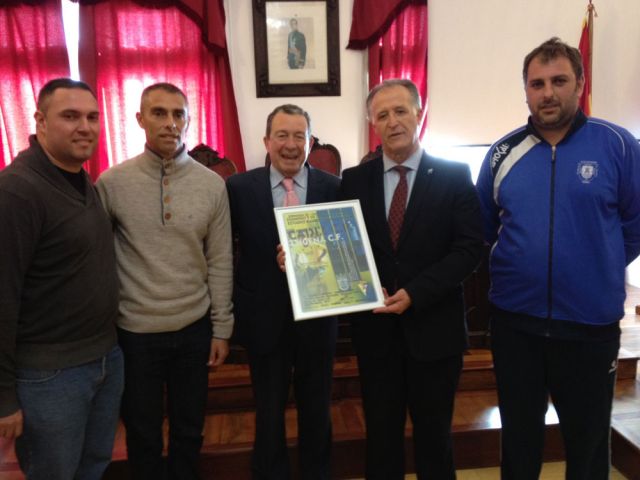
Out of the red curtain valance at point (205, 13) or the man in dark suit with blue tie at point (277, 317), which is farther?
the red curtain valance at point (205, 13)

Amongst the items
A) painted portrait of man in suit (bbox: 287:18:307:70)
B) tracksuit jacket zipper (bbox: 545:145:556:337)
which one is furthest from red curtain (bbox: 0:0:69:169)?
tracksuit jacket zipper (bbox: 545:145:556:337)

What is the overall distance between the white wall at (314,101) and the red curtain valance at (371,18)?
0.10 metres

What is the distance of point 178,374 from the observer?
165 centimetres

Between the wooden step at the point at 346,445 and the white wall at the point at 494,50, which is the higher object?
the white wall at the point at 494,50

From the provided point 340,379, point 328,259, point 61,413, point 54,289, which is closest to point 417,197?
point 328,259

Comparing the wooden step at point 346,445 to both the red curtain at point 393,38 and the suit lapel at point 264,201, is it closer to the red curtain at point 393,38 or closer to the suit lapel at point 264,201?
the suit lapel at point 264,201

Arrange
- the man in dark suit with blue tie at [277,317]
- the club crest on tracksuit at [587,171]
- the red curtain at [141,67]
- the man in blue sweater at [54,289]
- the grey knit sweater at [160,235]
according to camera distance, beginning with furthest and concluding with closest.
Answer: the red curtain at [141,67] < the man in dark suit with blue tie at [277,317] < the grey knit sweater at [160,235] < the club crest on tracksuit at [587,171] < the man in blue sweater at [54,289]

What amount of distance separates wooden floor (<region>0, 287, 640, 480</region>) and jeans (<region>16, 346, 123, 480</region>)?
76 centimetres

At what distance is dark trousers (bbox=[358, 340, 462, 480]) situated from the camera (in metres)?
1.54

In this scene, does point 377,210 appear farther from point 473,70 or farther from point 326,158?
point 473,70

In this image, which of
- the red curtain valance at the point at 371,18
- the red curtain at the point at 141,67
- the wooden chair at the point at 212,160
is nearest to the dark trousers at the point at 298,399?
the wooden chair at the point at 212,160

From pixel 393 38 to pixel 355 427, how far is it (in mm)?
3353

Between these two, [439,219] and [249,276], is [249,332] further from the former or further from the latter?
[439,219]

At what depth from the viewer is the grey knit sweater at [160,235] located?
1533mm
